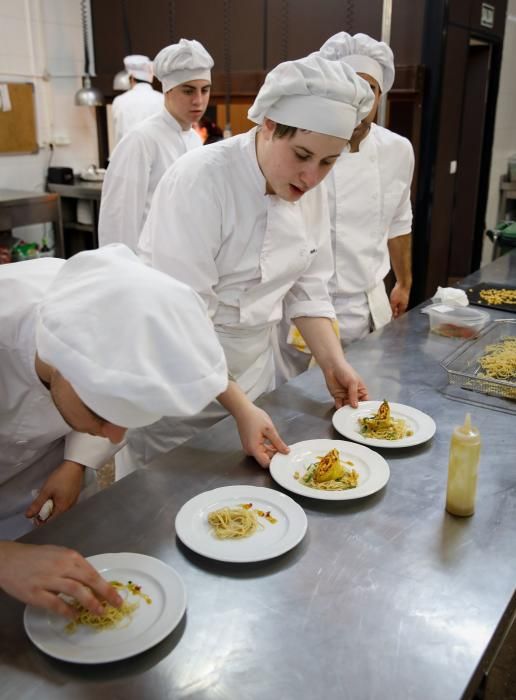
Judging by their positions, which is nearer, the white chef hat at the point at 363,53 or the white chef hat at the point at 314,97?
the white chef hat at the point at 314,97

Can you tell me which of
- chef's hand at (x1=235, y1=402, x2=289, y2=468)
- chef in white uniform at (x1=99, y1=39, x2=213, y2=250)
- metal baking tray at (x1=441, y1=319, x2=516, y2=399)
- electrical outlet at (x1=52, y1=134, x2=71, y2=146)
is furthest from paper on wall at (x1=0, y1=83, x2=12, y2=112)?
chef's hand at (x1=235, y1=402, x2=289, y2=468)

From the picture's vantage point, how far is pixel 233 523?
1.21m

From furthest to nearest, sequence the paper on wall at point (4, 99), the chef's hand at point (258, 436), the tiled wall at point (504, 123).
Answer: the tiled wall at point (504, 123)
the paper on wall at point (4, 99)
the chef's hand at point (258, 436)

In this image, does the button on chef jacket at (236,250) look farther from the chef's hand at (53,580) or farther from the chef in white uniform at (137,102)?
the chef in white uniform at (137,102)

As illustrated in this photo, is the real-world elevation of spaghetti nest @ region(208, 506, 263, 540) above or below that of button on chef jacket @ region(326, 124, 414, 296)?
below

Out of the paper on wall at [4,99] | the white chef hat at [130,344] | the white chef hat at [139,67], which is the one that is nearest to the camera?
the white chef hat at [130,344]

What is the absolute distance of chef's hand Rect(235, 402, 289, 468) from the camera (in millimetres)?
1474

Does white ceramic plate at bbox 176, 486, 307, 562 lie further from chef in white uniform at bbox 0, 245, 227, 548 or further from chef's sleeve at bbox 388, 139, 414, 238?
chef's sleeve at bbox 388, 139, 414, 238

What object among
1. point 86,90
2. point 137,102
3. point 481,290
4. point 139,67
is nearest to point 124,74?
point 86,90

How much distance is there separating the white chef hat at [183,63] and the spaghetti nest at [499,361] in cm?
215

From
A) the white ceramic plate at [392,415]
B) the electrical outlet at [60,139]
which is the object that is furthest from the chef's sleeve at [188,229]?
the electrical outlet at [60,139]

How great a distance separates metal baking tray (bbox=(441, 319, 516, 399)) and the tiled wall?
4715mm

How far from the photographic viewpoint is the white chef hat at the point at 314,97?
1.58 m

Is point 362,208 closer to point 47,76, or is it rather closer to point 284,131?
point 284,131
